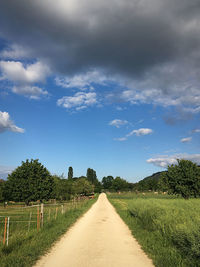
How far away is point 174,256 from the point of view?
6527 mm

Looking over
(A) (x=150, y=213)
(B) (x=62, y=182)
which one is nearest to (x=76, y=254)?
(A) (x=150, y=213)

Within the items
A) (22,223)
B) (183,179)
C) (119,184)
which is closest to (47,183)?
(22,223)

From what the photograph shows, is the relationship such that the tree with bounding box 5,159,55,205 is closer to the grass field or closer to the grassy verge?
the grassy verge

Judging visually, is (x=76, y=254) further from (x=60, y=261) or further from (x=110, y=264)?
(x=110, y=264)

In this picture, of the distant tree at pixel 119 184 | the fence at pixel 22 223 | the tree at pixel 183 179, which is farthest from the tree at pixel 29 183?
the distant tree at pixel 119 184

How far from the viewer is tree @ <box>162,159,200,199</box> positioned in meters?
24.2

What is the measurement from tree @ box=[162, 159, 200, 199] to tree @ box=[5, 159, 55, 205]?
→ 1935cm

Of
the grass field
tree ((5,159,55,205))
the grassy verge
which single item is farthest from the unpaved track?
tree ((5,159,55,205))

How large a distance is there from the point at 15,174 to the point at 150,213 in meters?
27.0

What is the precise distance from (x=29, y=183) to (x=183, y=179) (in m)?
22.7

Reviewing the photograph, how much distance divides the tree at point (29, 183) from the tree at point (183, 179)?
762 inches

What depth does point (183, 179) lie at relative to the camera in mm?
24453

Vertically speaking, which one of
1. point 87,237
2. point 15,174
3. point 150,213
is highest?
point 15,174

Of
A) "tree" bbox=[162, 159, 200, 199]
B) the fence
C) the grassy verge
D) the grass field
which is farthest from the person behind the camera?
"tree" bbox=[162, 159, 200, 199]
